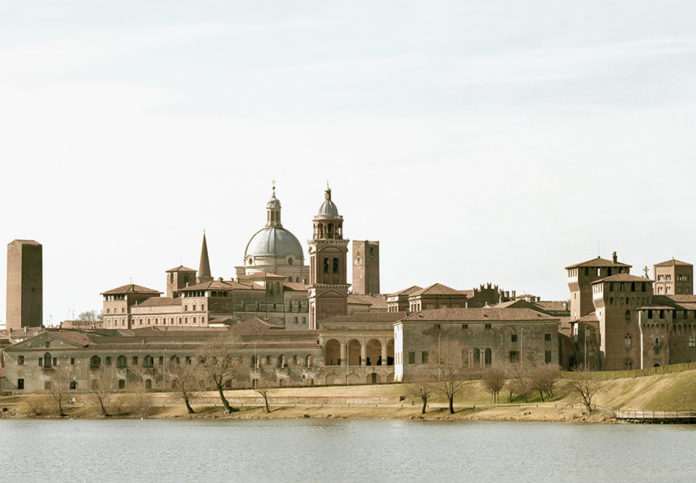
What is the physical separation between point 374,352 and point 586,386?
41405mm

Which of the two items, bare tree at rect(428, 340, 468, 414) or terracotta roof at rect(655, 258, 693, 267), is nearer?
bare tree at rect(428, 340, 468, 414)

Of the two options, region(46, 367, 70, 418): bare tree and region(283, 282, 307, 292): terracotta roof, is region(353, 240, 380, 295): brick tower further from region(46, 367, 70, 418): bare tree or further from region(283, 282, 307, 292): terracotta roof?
region(46, 367, 70, 418): bare tree

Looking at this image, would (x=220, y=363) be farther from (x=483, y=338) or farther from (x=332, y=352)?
(x=483, y=338)

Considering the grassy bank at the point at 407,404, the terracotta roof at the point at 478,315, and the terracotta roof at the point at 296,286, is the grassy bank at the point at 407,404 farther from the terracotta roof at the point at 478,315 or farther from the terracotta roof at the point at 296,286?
the terracotta roof at the point at 296,286

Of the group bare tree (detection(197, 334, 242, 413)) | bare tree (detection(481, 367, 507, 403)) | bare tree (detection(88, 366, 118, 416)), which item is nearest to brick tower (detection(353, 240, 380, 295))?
bare tree (detection(197, 334, 242, 413))

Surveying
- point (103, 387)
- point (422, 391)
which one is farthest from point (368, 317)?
point (422, 391)

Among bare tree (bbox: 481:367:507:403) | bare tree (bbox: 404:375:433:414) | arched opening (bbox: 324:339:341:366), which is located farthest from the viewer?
arched opening (bbox: 324:339:341:366)

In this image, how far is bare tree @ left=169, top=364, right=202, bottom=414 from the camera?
10206cm

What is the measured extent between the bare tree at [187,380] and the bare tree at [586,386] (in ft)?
93.7

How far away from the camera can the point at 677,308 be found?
115m

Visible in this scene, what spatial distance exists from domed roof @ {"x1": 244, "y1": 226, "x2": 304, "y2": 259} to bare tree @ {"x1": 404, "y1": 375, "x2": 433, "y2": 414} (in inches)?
2890

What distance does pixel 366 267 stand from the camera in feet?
622

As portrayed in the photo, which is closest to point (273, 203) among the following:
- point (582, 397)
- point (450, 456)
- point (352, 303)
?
point (352, 303)

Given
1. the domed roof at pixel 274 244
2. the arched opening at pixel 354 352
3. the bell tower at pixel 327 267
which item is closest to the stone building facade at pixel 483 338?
the arched opening at pixel 354 352
